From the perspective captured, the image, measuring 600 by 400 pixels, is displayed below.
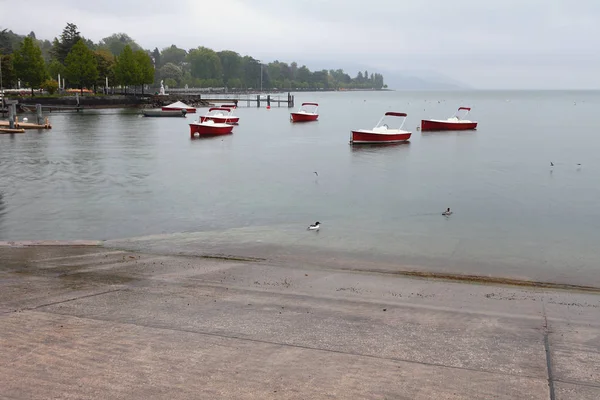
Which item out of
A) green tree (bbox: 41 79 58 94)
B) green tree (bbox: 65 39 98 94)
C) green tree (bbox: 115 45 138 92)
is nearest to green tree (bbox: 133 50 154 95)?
green tree (bbox: 115 45 138 92)

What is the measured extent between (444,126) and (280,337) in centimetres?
7588

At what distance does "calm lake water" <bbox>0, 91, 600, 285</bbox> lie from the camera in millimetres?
19953

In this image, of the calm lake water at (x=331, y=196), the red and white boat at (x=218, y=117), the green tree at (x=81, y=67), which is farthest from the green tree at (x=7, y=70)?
the calm lake water at (x=331, y=196)

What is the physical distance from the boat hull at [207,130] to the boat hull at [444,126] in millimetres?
26691

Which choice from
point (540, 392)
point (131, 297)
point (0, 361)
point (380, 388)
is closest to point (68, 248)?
point (131, 297)

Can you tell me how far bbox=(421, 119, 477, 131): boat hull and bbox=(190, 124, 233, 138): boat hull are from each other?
87.6 ft

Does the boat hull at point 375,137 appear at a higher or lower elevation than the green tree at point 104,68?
lower

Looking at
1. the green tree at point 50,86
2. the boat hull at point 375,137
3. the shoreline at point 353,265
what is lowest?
the shoreline at point 353,265

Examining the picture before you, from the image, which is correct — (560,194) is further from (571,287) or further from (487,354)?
(487,354)

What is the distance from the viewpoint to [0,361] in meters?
7.11

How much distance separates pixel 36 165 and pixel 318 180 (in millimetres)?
19762

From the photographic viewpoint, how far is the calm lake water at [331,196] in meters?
20.0

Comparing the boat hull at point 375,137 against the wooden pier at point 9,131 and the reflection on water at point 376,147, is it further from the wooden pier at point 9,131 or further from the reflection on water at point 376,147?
the wooden pier at point 9,131

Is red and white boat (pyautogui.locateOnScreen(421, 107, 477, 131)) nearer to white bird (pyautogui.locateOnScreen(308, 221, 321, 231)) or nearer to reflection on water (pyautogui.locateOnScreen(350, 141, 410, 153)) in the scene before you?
reflection on water (pyautogui.locateOnScreen(350, 141, 410, 153))
